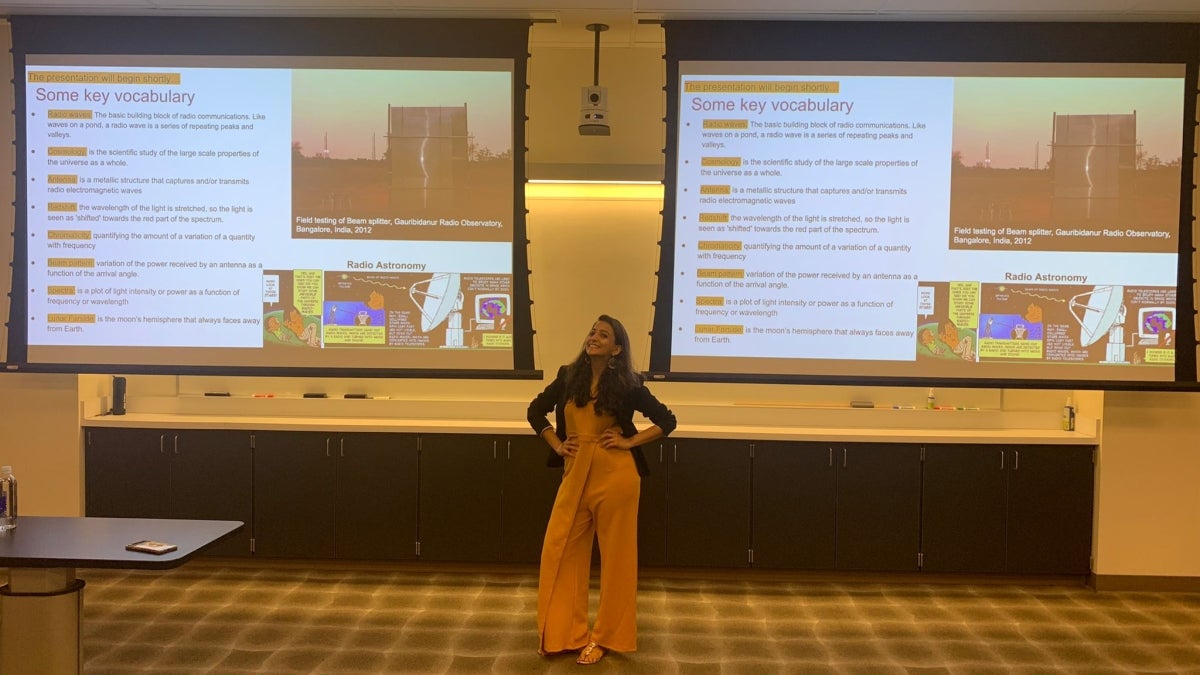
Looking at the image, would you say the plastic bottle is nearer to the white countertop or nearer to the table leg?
the white countertop

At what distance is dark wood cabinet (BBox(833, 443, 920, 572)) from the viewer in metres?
5.30

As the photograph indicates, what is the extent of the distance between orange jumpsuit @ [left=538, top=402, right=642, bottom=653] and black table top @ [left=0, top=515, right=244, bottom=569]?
1.40 meters

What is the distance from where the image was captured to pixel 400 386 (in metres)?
6.05

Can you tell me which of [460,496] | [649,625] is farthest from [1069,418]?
[460,496]

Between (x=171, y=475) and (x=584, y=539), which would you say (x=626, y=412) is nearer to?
(x=584, y=539)

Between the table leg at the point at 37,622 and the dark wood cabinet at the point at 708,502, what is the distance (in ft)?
10.4

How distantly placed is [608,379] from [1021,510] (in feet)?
9.22

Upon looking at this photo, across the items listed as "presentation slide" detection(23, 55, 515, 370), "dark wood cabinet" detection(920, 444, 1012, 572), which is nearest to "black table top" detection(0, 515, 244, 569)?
"presentation slide" detection(23, 55, 515, 370)

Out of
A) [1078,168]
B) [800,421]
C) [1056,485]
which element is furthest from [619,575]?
[1078,168]

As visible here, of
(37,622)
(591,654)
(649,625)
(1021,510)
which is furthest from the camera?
(1021,510)

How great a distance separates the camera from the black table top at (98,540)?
9.64 feet

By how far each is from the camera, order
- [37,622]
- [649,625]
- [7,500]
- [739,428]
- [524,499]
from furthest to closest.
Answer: [739,428] → [524,499] → [649,625] → [7,500] → [37,622]

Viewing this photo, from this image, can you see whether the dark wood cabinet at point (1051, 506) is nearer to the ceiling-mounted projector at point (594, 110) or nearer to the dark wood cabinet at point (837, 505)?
the dark wood cabinet at point (837, 505)

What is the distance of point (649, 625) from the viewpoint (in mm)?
4598
